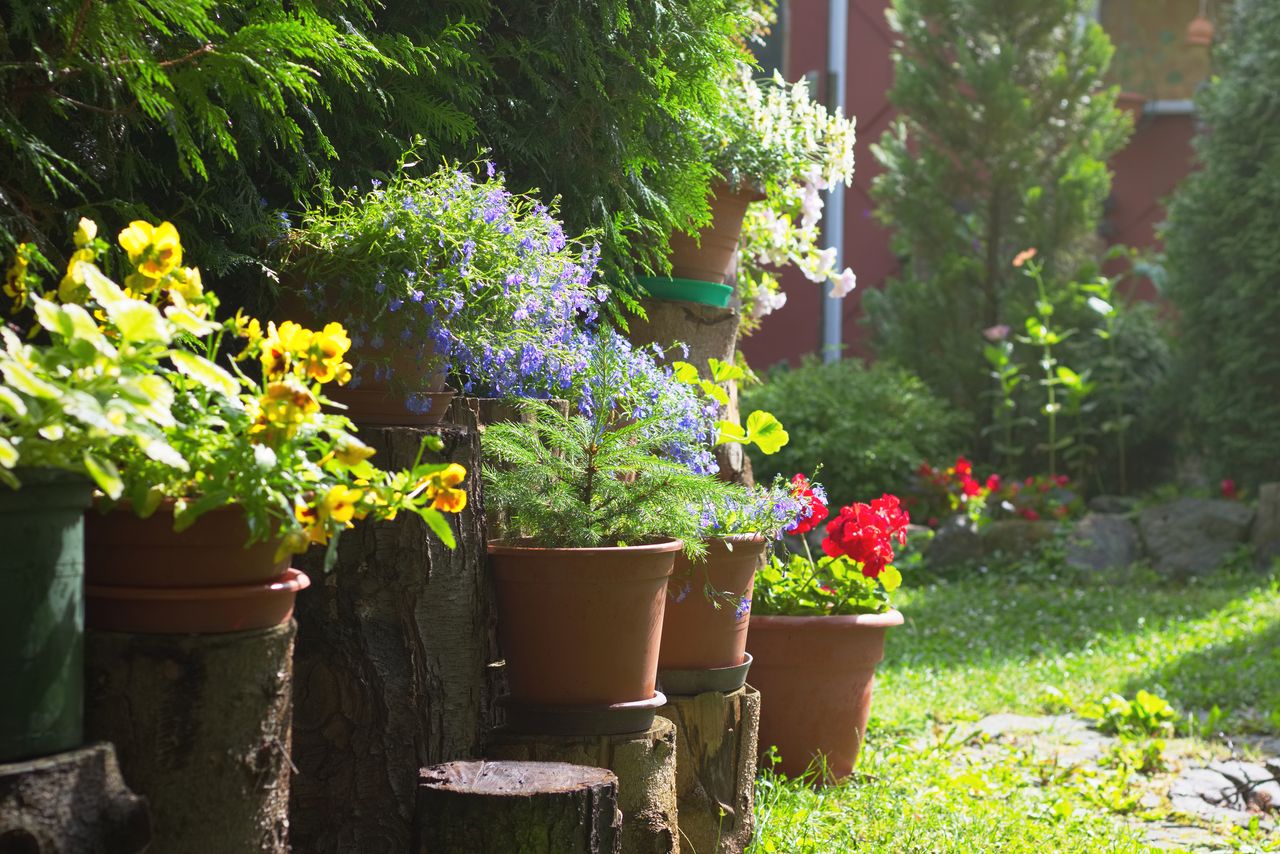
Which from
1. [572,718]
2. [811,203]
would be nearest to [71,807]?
[572,718]

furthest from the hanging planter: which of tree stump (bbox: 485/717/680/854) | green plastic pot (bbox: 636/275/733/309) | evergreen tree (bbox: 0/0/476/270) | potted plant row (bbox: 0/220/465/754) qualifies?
potted plant row (bbox: 0/220/465/754)

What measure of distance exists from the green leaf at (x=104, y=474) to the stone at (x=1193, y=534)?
7.33 m

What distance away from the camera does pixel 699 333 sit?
387 cm

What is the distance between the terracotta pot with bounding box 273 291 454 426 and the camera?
8.09 feet

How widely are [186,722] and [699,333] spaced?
7.75ft

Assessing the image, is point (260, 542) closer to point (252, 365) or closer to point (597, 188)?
point (252, 365)

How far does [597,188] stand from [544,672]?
4.47 ft

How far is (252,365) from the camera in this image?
9.16 ft

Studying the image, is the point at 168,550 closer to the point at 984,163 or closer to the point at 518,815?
the point at 518,815

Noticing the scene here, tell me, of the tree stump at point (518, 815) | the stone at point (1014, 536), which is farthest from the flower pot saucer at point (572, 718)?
the stone at point (1014, 536)

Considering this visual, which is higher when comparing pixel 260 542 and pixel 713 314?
pixel 713 314

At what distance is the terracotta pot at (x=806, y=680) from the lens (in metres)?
3.72

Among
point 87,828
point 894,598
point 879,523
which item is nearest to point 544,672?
point 87,828

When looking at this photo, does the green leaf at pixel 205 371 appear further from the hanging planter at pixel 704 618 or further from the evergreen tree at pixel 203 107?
the hanging planter at pixel 704 618
